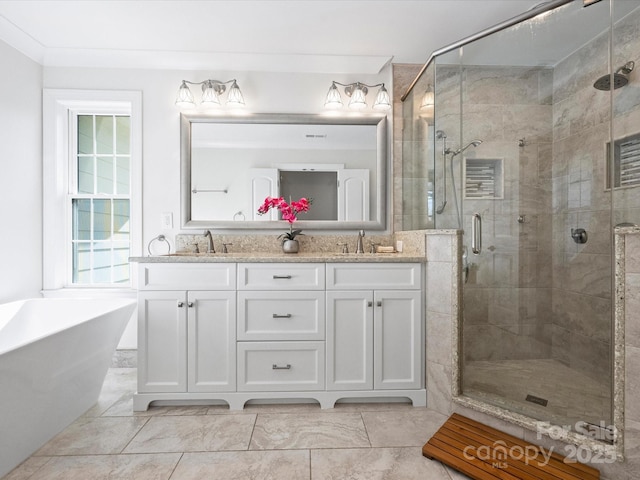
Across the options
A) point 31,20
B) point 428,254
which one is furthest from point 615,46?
point 31,20

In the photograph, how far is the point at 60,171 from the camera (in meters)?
2.64

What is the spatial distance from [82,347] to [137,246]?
1.00m

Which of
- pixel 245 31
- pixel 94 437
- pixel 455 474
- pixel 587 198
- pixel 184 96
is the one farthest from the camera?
pixel 184 96

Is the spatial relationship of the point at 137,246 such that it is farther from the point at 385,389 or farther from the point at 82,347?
the point at 385,389

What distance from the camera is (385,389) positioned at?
2.06 metres

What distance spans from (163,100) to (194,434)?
2361 millimetres

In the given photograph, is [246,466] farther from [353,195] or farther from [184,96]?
[184,96]

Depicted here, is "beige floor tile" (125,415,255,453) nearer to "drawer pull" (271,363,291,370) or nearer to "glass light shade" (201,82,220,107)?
"drawer pull" (271,363,291,370)

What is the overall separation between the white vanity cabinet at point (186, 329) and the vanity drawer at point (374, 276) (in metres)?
0.64

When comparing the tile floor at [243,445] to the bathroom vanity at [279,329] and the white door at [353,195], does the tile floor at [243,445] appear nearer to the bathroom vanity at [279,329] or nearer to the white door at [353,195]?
the bathroom vanity at [279,329]

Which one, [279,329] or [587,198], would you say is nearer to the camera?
[587,198]

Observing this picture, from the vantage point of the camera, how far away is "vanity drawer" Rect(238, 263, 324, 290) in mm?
2039

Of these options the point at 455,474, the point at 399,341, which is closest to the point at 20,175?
the point at 399,341

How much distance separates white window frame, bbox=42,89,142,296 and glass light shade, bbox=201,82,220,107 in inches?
20.3
